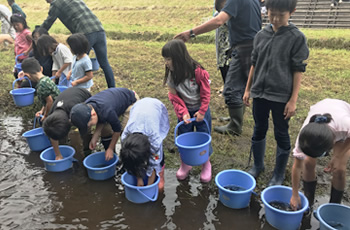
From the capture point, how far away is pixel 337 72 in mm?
6938

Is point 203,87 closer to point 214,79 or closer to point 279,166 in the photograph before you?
point 279,166

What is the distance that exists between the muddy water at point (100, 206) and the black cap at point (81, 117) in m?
0.74

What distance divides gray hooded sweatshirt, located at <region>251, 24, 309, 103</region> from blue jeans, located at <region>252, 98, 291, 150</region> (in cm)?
10

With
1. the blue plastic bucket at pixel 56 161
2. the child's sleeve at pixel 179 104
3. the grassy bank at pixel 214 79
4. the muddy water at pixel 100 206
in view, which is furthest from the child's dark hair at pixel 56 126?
the grassy bank at pixel 214 79

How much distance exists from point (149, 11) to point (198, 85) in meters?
22.4

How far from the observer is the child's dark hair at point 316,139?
6.42 feet

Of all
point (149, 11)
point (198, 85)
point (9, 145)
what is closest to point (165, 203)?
point (198, 85)

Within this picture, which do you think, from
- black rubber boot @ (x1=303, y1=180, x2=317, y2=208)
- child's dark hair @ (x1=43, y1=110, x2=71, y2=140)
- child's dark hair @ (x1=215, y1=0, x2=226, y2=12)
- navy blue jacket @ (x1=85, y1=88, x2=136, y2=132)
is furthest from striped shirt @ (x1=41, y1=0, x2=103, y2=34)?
black rubber boot @ (x1=303, y1=180, x2=317, y2=208)

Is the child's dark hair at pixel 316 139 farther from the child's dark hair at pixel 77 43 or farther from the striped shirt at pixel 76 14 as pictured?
the striped shirt at pixel 76 14

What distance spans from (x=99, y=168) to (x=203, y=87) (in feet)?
4.69

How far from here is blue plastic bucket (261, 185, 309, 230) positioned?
87.4 inches

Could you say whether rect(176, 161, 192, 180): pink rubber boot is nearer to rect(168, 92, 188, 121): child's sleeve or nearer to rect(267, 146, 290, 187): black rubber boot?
rect(168, 92, 188, 121): child's sleeve

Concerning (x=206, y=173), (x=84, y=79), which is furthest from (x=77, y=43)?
(x=206, y=173)

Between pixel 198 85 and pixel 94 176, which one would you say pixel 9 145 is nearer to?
pixel 94 176
